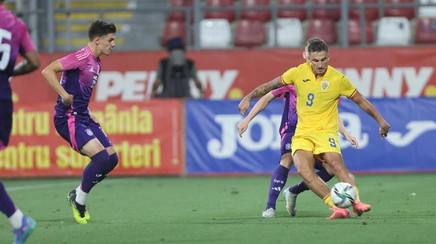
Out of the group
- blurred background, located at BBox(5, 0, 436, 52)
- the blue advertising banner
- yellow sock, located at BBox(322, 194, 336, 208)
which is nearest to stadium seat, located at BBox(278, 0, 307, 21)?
blurred background, located at BBox(5, 0, 436, 52)

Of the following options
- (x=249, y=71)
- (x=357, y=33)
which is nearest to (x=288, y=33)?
(x=249, y=71)

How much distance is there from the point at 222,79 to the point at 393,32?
12.4ft

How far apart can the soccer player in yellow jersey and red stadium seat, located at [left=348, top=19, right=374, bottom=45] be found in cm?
1153

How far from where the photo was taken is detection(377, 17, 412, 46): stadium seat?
21.4 m

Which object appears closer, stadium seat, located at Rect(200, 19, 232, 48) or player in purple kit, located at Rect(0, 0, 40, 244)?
player in purple kit, located at Rect(0, 0, 40, 244)

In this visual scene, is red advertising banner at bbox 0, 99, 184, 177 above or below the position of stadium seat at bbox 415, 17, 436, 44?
below

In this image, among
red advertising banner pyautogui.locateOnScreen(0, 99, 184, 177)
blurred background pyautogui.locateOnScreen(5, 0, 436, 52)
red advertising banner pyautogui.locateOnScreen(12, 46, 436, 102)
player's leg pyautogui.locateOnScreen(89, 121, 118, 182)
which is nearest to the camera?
player's leg pyautogui.locateOnScreen(89, 121, 118, 182)

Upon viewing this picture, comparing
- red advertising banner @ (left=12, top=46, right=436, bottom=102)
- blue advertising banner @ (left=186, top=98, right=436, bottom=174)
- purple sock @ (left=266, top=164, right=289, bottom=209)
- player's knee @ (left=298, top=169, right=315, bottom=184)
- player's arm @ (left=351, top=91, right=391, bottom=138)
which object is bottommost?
blue advertising banner @ (left=186, top=98, right=436, bottom=174)

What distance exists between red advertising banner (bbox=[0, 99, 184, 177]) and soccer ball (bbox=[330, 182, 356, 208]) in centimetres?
872

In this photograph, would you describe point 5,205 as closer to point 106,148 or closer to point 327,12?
point 106,148

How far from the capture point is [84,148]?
34.3 ft

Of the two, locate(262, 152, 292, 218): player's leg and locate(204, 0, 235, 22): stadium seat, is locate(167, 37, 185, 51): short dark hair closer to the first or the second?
locate(204, 0, 235, 22): stadium seat

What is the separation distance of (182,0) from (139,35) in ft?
4.17

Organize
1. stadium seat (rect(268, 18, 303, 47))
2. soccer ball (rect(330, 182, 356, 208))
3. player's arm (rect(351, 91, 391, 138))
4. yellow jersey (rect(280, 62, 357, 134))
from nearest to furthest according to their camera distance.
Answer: soccer ball (rect(330, 182, 356, 208)), player's arm (rect(351, 91, 391, 138)), yellow jersey (rect(280, 62, 357, 134)), stadium seat (rect(268, 18, 303, 47))
